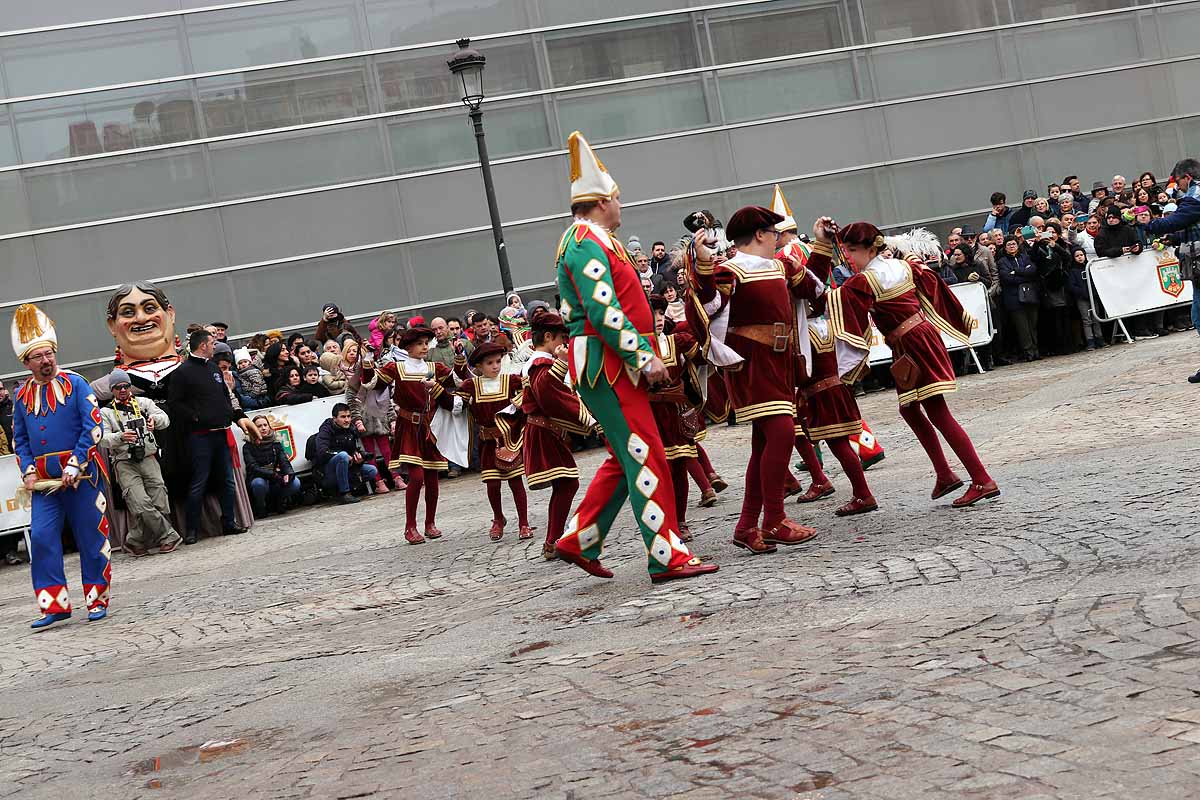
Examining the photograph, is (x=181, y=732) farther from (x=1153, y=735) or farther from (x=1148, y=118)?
(x=1148, y=118)

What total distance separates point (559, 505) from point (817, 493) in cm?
186

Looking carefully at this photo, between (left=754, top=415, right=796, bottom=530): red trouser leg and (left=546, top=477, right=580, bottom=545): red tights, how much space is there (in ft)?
6.63

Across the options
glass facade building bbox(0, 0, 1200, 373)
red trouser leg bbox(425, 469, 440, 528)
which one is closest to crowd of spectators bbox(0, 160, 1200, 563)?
red trouser leg bbox(425, 469, 440, 528)

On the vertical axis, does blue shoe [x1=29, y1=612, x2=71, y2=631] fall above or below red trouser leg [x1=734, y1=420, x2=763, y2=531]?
below

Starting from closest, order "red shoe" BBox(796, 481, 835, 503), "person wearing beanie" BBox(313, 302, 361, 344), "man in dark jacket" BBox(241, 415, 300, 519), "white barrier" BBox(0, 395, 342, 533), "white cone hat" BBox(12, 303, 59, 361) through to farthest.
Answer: "red shoe" BBox(796, 481, 835, 503), "white cone hat" BBox(12, 303, 59, 361), "man in dark jacket" BBox(241, 415, 300, 519), "white barrier" BBox(0, 395, 342, 533), "person wearing beanie" BBox(313, 302, 361, 344)

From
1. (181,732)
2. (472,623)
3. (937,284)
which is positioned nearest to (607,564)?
(472,623)

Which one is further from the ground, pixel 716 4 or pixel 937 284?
pixel 716 4

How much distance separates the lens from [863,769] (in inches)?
170

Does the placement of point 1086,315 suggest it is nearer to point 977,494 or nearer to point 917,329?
point 917,329

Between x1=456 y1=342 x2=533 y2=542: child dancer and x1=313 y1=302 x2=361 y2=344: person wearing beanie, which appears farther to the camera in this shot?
x1=313 y1=302 x2=361 y2=344: person wearing beanie

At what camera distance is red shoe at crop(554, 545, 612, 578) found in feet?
26.4

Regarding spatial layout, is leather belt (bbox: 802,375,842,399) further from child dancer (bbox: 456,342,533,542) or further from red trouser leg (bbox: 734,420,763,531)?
child dancer (bbox: 456,342,533,542)

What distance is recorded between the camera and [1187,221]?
39.2 feet

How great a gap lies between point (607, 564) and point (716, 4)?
19.4m
